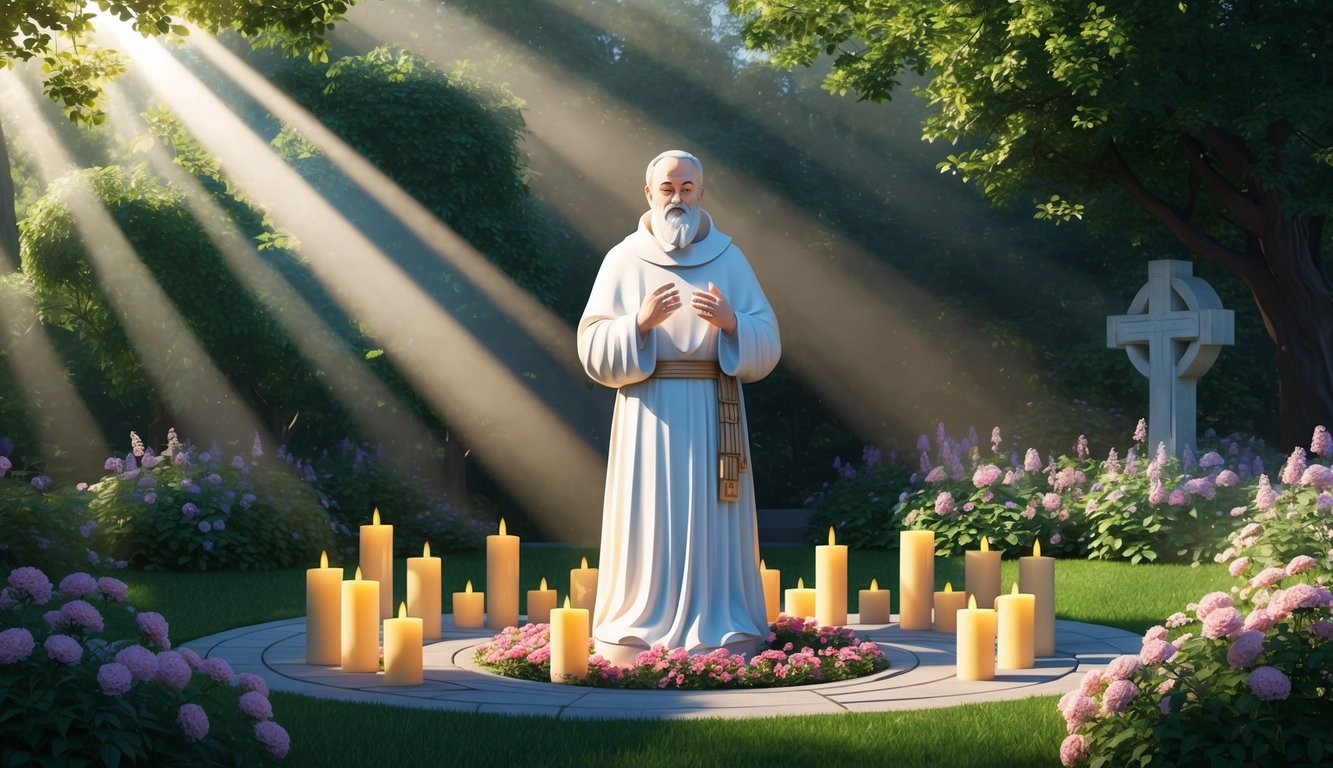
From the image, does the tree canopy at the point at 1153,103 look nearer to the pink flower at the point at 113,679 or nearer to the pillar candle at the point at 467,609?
the pillar candle at the point at 467,609

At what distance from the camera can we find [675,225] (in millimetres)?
8094

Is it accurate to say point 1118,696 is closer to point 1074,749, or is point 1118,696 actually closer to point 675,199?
point 1074,749

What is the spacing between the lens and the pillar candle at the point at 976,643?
7.65 m

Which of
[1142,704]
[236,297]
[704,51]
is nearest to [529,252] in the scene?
[236,297]

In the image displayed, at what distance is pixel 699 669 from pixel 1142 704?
2.66 metres

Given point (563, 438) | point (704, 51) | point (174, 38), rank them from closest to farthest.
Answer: point (174, 38)
point (563, 438)
point (704, 51)

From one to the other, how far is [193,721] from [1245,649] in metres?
3.57

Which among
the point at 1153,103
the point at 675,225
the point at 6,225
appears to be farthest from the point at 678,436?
the point at 6,225

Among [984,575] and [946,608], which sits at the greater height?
[984,575]

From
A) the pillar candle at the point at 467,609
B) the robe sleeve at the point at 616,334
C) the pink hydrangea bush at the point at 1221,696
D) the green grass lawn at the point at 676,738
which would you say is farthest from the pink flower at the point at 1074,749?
the pillar candle at the point at 467,609

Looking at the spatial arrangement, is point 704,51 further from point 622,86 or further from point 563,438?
point 563,438

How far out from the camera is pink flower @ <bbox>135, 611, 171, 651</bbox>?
528 centimetres

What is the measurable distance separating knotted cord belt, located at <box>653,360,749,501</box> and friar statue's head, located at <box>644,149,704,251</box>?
26.0 inches

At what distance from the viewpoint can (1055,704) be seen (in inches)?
271
